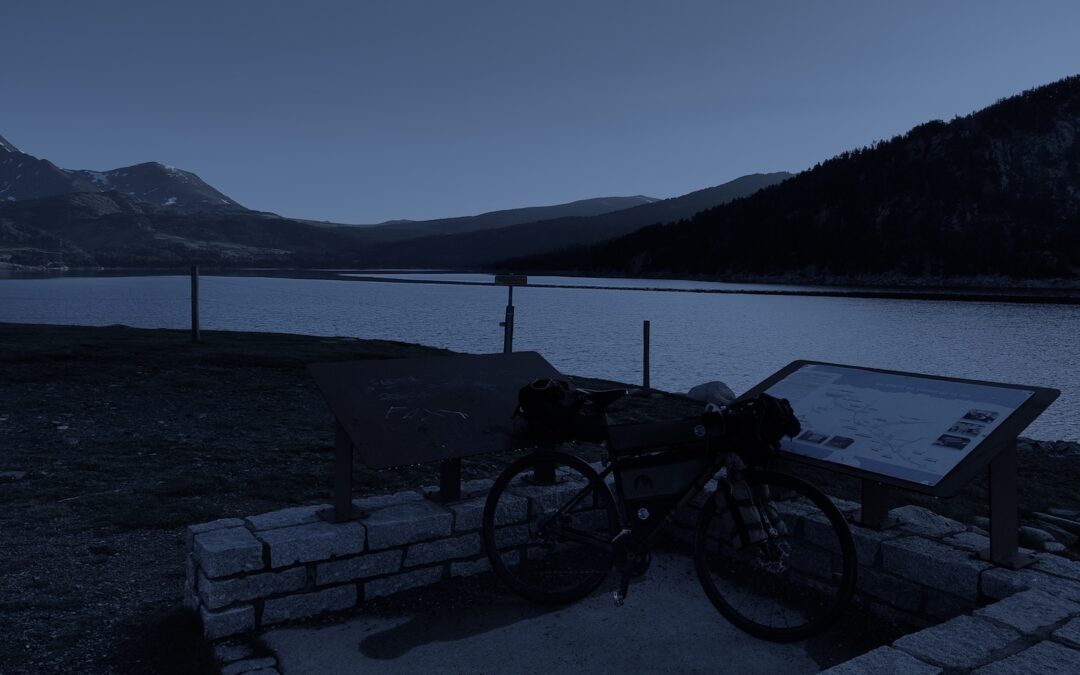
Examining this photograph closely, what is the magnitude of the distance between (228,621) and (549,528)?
231cm

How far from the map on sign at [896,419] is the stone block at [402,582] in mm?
2976

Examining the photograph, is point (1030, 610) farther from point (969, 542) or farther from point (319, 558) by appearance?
point (319, 558)

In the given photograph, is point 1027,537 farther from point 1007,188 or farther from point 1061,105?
point 1061,105

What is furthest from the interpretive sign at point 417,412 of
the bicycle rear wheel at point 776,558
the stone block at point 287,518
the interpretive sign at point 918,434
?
the interpretive sign at point 918,434

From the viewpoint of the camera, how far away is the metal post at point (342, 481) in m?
5.20

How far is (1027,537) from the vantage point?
6.92 meters

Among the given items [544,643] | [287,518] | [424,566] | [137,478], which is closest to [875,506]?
[544,643]

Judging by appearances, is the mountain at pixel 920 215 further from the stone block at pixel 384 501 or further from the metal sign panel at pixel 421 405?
the stone block at pixel 384 501

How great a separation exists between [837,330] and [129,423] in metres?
61.6

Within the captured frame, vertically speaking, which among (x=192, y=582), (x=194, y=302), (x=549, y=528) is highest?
(x=194, y=302)

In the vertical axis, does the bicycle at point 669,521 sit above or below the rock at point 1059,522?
above

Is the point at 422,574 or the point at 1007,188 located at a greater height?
the point at 1007,188

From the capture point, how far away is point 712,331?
198 feet

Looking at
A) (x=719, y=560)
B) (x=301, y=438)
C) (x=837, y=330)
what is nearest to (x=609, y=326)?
(x=837, y=330)
